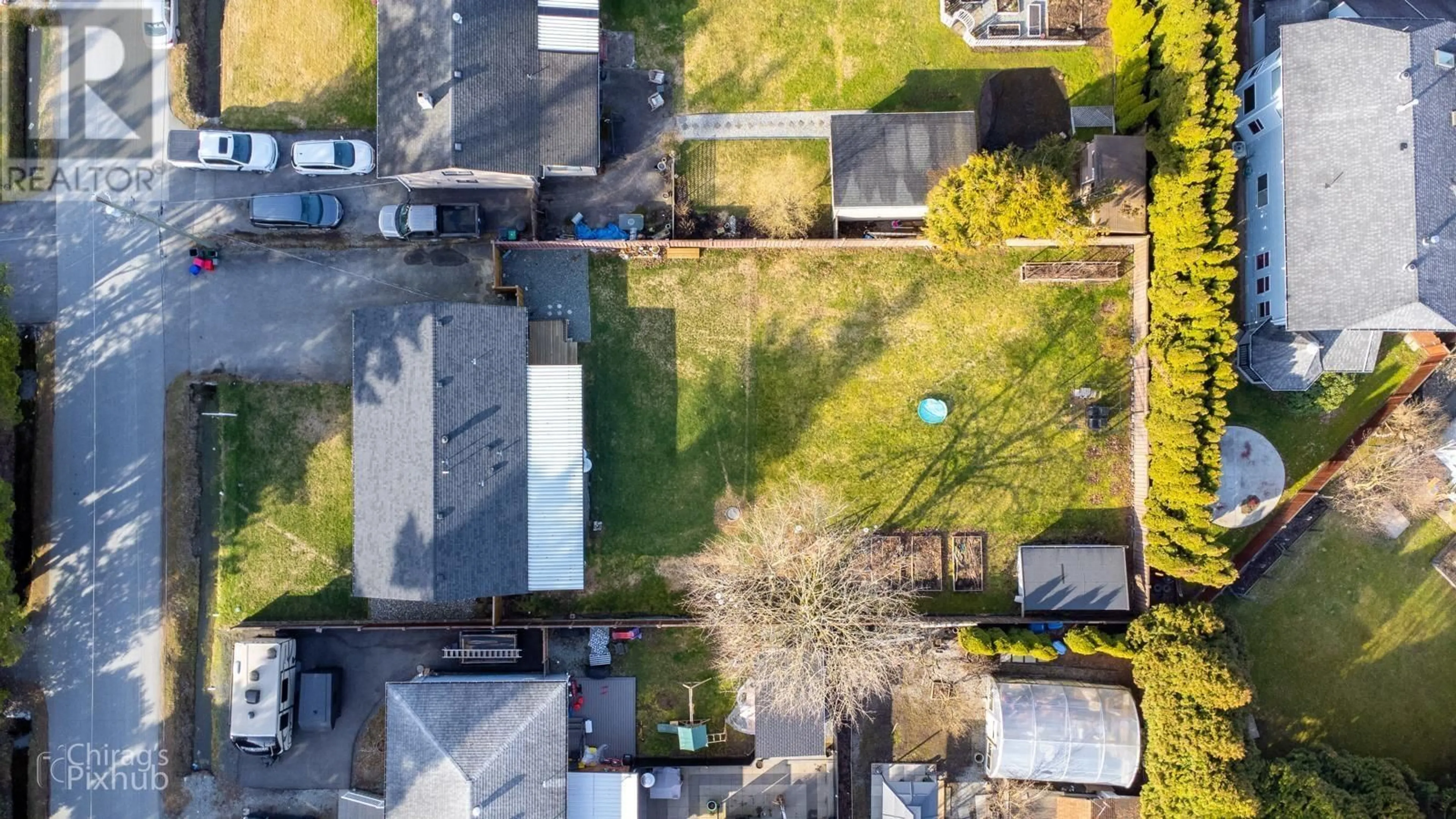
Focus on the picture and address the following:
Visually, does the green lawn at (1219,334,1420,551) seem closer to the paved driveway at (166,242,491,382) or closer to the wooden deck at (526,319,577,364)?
the wooden deck at (526,319,577,364)

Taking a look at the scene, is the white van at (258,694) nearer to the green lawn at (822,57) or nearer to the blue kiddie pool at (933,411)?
the blue kiddie pool at (933,411)

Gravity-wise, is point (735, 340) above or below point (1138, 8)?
below

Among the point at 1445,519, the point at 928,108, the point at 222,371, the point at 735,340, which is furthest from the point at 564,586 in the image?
the point at 1445,519

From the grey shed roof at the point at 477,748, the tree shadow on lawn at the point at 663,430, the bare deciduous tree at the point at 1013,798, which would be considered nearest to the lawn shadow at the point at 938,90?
the tree shadow on lawn at the point at 663,430

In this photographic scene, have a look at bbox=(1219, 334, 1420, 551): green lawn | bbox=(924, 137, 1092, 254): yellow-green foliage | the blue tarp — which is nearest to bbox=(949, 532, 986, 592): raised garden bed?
bbox=(1219, 334, 1420, 551): green lawn

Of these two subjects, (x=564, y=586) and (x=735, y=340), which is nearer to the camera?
(x=564, y=586)

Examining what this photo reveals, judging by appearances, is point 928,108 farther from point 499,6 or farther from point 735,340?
point 499,6
